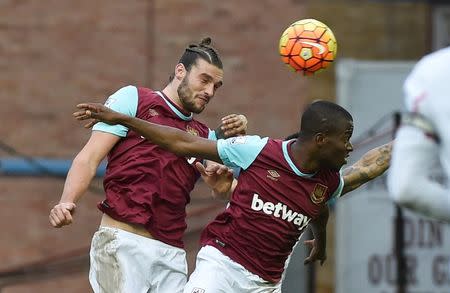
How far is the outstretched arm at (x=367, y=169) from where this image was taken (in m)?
7.84

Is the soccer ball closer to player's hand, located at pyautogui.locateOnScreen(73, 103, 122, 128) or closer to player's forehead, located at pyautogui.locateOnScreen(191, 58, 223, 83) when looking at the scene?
player's forehead, located at pyautogui.locateOnScreen(191, 58, 223, 83)

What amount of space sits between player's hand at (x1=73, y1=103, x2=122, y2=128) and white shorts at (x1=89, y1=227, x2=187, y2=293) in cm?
84

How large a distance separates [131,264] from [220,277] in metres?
0.63

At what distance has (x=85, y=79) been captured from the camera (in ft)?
44.7

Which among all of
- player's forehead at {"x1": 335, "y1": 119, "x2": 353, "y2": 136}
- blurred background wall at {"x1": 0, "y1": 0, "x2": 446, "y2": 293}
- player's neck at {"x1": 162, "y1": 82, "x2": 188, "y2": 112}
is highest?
player's forehead at {"x1": 335, "y1": 119, "x2": 353, "y2": 136}

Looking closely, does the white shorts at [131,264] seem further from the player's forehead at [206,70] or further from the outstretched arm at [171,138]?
the player's forehead at [206,70]

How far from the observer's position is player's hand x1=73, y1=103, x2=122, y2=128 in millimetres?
7180

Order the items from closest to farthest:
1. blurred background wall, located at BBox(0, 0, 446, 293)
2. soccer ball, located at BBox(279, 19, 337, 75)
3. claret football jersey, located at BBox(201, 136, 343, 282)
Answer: claret football jersey, located at BBox(201, 136, 343, 282) → soccer ball, located at BBox(279, 19, 337, 75) → blurred background wall, located at BBox(0, 0, 446, 293)

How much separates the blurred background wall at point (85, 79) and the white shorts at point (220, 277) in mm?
5898

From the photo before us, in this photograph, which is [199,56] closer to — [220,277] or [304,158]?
[304,158]

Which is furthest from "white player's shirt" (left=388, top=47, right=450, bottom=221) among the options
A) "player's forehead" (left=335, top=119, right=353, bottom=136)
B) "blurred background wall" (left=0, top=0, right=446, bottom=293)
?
"blurred background wall" (left=0, top=0, right=446, bottom=293)

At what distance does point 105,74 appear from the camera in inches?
538

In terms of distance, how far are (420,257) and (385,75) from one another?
1.90m

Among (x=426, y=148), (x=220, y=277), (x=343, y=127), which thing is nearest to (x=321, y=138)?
(x=343, y=127)
